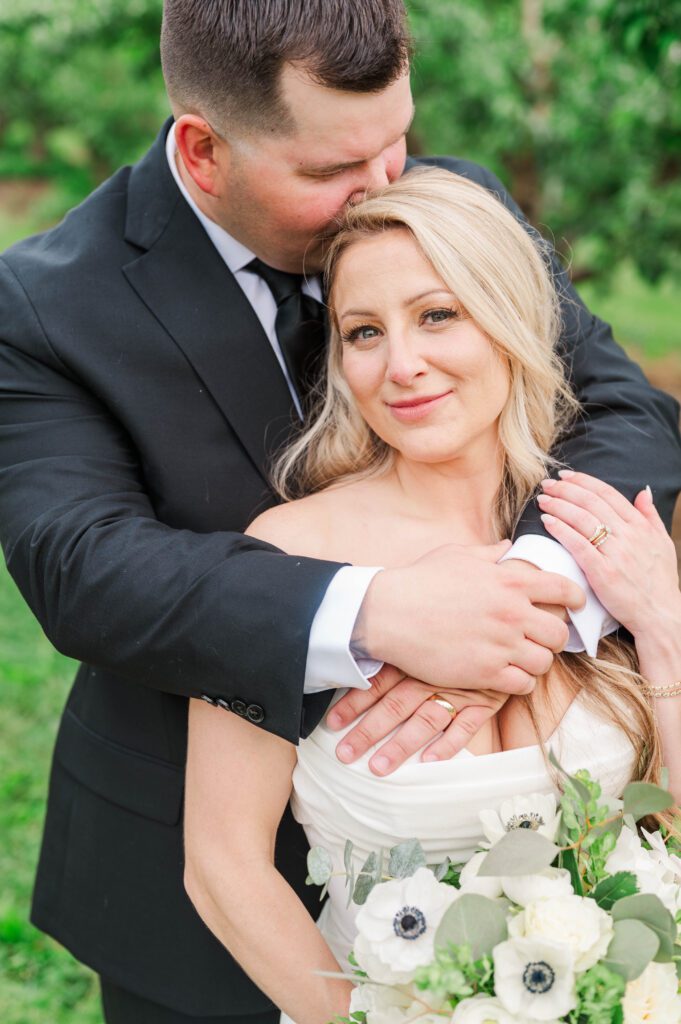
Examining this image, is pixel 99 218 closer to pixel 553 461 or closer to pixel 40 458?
pixel 40 458

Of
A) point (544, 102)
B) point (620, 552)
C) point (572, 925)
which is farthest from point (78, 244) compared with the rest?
point (544, 102)

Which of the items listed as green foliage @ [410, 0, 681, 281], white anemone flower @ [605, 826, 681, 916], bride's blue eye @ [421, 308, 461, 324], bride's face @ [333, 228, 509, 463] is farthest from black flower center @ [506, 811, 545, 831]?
green foliage @ [410, 0, 681, 281]

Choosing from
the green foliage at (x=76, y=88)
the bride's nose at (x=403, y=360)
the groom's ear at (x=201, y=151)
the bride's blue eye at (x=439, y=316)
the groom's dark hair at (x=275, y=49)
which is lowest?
the green foliage at (x=76, y=88)

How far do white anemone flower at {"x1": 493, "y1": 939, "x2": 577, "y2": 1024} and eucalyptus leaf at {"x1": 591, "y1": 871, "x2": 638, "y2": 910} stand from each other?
0.19m

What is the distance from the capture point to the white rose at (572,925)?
1522 millimetres

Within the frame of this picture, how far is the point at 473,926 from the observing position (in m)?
1.57

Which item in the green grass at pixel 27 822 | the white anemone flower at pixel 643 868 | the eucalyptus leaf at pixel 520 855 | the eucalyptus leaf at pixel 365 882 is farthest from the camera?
the green grass at pixel 27 822

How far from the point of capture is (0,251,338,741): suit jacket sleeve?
2.02 meters

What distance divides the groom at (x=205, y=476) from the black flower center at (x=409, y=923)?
0.43 m

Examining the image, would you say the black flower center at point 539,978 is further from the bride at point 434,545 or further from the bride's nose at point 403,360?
the bride's nose at point 403,360

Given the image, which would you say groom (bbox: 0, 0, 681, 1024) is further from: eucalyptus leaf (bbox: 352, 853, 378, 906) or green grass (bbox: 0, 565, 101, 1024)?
green grass (bbox: 0, 565, 101, 1024)

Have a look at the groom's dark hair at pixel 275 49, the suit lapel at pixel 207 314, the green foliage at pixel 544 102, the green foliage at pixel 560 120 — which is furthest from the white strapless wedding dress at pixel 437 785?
A: the green foliage at pixel 560 120

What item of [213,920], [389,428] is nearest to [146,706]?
[213,920]

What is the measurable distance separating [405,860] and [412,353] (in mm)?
993
